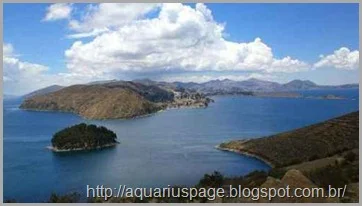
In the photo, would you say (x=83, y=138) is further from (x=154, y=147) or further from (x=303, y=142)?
(x=303, y=142)

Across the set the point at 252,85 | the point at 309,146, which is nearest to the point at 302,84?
the point at 252,85

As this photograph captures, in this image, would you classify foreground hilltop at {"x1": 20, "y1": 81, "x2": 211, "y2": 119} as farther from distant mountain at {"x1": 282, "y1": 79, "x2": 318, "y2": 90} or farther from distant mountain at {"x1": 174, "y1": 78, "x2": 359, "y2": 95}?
distant mountain at {"x1": 282, "y1": 79, "x2": 318, "y2": 90}

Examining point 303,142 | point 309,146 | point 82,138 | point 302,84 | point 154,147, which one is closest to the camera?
point 302,84

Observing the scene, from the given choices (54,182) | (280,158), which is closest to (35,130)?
(54,182)

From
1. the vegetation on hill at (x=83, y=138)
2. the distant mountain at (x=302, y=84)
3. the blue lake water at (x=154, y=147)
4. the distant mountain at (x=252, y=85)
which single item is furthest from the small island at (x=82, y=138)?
the distant mountain at (x=302, y=84)

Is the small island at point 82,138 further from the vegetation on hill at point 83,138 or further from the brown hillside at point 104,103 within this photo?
the brown hillside at point 104,103
